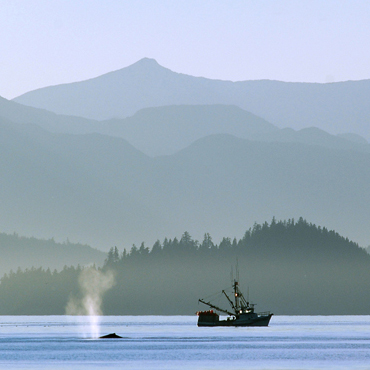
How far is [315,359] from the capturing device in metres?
184
